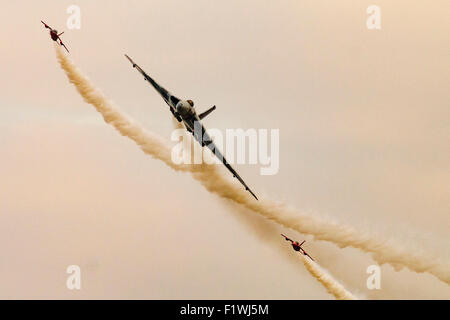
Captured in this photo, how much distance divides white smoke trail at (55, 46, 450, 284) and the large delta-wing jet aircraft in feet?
9.08

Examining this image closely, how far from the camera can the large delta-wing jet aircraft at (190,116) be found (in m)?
98.9

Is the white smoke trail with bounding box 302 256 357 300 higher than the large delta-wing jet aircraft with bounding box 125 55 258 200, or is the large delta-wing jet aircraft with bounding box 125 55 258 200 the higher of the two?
the large delta-wing jet aircraft with bounding box 125 55 258 200

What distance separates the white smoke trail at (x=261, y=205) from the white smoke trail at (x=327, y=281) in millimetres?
4291

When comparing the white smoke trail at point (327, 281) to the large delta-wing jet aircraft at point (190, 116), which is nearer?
the large delta-wing jet aircraft at point (190, 116)

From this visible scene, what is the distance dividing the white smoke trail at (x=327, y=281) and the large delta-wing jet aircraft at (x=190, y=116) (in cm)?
1213

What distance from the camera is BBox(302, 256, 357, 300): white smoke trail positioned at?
108 metres

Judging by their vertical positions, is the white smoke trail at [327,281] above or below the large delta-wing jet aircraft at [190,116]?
below

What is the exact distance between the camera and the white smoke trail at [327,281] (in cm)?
10788

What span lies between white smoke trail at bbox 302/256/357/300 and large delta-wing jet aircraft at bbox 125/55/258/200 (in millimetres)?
12134

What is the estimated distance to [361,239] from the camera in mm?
109562

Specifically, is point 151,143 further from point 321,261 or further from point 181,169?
point 321,261

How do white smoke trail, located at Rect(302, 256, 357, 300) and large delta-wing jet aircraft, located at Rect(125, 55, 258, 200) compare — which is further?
white smoke trail, located at Rect(302, 256, 357, 300)

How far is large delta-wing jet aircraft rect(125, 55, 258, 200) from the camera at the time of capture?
3895 inches
